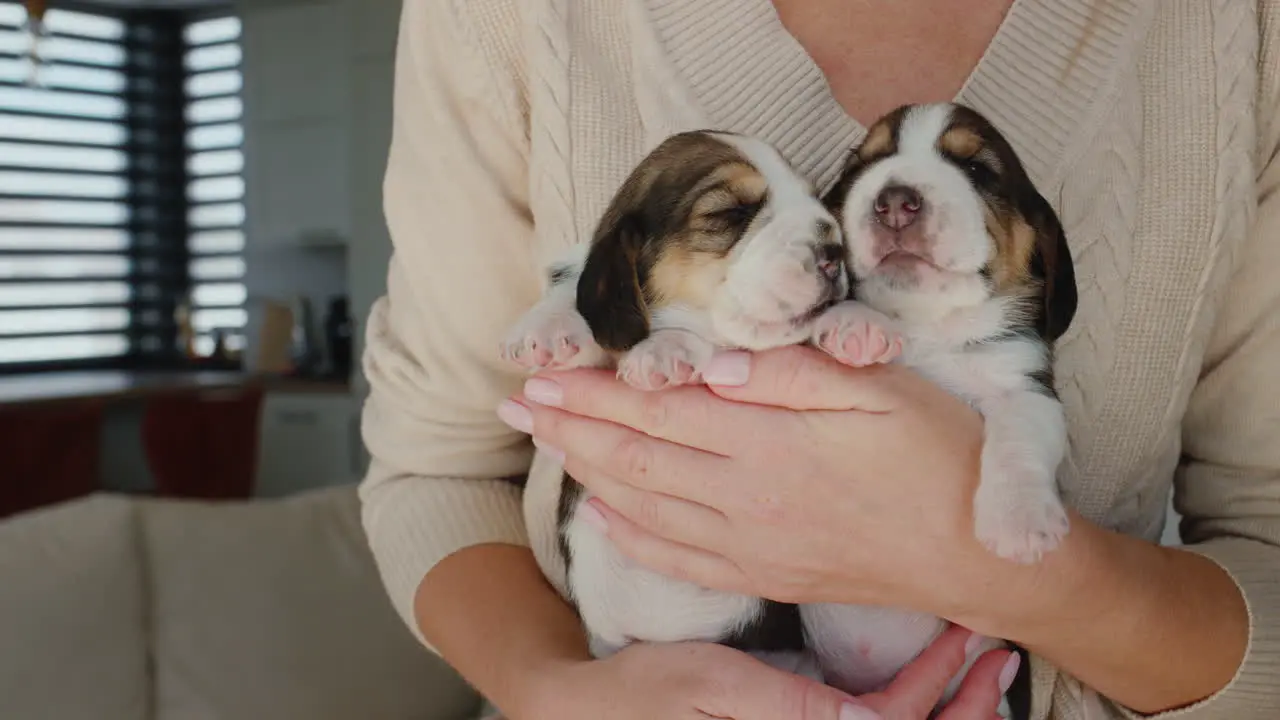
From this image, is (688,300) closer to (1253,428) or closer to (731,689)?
(731,689)

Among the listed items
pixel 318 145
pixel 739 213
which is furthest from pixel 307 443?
pixel 739 213

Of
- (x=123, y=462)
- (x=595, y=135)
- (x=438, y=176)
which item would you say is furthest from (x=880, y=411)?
(x=123, y=462)

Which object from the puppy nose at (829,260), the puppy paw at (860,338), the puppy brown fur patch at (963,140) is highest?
the puppy brown fur patch at (963,140)

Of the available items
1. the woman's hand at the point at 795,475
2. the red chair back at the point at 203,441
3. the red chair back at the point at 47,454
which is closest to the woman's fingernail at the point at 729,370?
the woman's hand at the point at 795,475

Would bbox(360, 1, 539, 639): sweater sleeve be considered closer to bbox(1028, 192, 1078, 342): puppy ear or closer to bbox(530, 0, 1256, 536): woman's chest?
bbox(530, 0, 1256, 536): woman's chest

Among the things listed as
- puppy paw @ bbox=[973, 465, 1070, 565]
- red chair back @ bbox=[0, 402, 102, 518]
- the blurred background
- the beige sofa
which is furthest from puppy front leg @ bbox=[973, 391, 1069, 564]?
red chair back @ bbox=[0, 402, 102, 518]

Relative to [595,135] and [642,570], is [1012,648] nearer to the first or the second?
[642,570]

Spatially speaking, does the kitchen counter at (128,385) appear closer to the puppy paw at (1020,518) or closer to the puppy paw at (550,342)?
the puppy paw at (550,342)
